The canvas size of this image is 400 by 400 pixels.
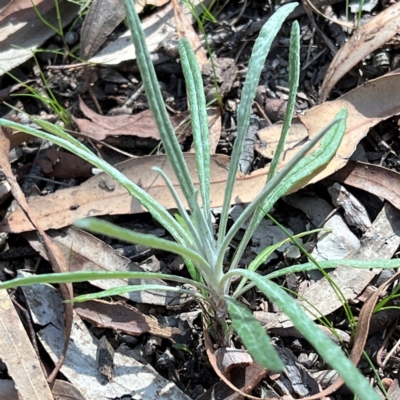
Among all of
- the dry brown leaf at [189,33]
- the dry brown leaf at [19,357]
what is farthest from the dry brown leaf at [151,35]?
the dry brown leaf at [19,357]

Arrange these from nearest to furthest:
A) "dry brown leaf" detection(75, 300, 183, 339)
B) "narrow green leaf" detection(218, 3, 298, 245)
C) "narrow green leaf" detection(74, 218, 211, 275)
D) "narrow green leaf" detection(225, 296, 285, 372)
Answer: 1. "narrow green leaf" detection(74, 218, 211, 275)
2. "narrow green leaf" detection(225, 296, 285, 372)
3. "narrow green leaf" detection(218, 3, 298, 245)
4. "dry brown leaf" detection(75, 300, 183, 339)

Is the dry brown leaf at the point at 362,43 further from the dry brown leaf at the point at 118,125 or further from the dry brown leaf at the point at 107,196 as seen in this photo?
the dry brown leaf at the point at 118,125

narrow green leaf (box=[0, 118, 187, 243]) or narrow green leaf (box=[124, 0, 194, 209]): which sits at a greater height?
narrow green leaf (box=[124, 0, 194, 209])

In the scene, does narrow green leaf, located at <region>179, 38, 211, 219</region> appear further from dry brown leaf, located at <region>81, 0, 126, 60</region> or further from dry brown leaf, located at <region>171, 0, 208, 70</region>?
dry brown leaf, located at <region>81, 0, 126, 60</region>

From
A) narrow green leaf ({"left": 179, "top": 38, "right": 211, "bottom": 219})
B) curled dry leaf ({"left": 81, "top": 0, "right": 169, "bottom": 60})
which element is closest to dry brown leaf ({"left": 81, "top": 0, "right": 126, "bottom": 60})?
curled dry leaf ({"left": 81, "top": 0, "right": 169, "bottom": 60})

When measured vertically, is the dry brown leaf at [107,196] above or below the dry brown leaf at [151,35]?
below

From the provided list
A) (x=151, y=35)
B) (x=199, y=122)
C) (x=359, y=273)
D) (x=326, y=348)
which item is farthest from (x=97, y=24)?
(x=326, y=348)

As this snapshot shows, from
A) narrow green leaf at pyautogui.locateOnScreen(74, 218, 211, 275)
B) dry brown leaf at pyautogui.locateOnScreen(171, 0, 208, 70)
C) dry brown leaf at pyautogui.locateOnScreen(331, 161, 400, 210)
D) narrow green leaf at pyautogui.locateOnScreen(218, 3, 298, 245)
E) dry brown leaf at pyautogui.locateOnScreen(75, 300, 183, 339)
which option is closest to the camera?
narrow green leaf at pyautogui.locateOnScreen(74, 218, 211, 275)

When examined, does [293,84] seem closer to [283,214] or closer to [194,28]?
[283,214]
